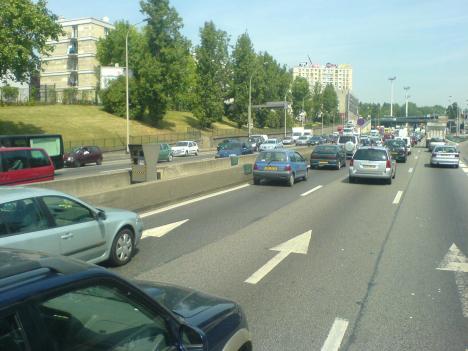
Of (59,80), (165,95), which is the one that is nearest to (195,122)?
(165,95)

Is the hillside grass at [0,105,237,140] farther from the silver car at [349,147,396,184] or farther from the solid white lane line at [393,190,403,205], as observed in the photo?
the solid white lane line at [393,190,403,205]

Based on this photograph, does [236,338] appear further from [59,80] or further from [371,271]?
[59,80]

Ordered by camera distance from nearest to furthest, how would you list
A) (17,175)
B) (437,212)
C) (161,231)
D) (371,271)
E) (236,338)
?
(236,338) → (371,271) → (161,231) → (437,212) → (17,175)

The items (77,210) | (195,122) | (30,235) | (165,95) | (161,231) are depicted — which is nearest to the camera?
(30,235)

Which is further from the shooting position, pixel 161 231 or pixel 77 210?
pixel 161 231

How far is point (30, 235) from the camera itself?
625 cm

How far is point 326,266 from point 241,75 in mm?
80704

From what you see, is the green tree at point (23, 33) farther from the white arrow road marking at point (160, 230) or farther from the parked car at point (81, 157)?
the white arrow road marking at point (160, 230)

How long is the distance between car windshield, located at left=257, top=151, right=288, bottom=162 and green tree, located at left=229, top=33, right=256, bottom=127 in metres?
65.2

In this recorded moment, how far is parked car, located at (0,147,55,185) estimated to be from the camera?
49.1 ft

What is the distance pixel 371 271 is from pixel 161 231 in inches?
187

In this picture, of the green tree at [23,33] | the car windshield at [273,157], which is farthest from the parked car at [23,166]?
the green tree at [23,33]

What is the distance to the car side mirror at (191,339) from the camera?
2844mm

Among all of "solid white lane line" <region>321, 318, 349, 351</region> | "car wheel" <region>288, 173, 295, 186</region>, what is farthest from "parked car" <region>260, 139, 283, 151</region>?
"solid white lane line" <region>321, 318, 349, 351</region>
